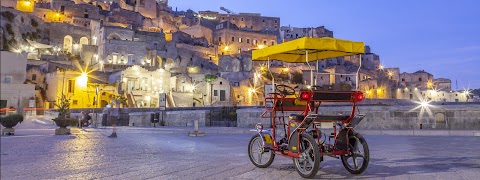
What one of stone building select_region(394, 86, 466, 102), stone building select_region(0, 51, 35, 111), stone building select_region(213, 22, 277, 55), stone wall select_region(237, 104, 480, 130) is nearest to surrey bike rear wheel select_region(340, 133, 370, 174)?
stone building select_region(0, 51, 35, 111)

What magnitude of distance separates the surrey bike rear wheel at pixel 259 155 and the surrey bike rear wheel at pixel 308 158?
2.61 feet

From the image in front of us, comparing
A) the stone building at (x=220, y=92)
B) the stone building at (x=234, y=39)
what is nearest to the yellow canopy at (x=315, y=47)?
the stone building at (x=220, y=92)

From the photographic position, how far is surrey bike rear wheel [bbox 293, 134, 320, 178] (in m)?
4.98

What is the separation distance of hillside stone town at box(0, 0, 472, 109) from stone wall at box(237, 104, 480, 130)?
101ft

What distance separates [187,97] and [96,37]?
25442 millimetres

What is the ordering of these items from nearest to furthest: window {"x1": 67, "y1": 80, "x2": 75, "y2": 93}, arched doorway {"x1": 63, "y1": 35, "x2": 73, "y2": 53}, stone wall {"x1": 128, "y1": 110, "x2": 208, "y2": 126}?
stone wall {"x1": 128, "y1": 110, "x2": 208, "y2": 126} < window {"x1": 67, "y1": 80, "x2": 75, "y2": 93} < arched doorway {"x1": 63, "y1": 35, "x2": 73, "y2": 53}

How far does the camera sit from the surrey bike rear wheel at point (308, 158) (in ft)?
16.3

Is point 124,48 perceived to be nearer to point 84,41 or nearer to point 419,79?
point 84,41

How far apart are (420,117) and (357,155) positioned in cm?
1193

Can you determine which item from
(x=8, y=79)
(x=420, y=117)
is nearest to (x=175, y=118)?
(x=420, y=117)

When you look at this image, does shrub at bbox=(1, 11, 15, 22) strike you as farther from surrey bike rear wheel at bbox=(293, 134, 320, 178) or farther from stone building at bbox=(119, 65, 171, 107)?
surrey bike rear wheel at bbox=(293, 134, 320, 178)

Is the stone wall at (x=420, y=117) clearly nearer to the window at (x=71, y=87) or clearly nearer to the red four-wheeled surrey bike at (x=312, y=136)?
the red four-wheeled surrey bike at (x=312, y=136)

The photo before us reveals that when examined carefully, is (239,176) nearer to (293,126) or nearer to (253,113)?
(293,126)

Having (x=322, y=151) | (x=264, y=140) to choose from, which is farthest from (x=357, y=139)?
(x=264, y=140)
